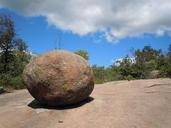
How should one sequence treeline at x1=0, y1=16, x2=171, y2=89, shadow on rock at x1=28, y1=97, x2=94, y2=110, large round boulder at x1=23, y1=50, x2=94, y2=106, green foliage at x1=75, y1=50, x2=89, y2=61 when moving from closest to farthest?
large round boulder at x1=23, y1=50, x2=94, y2=106, shadow on rock at x1=28, y1=97, x2=94, y2=110, treeline at x1=0, y1=16, x2=171, y2=89, green foliage at x1=75, y1=50, x2=89, y2=61

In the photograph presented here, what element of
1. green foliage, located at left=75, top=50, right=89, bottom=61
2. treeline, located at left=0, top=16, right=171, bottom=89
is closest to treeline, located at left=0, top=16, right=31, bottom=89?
treeline, located at left=0, top=16, right=171, bottom=89

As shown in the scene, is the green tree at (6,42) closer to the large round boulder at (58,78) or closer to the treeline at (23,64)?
the treeline at (23,64)

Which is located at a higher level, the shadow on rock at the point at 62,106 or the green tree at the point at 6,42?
the green tree at the point at 6,42

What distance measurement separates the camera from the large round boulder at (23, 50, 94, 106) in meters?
10.3

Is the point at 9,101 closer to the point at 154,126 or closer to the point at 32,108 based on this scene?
the point at 32,108

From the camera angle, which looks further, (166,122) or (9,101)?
(9,101)

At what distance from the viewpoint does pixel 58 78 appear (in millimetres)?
10289

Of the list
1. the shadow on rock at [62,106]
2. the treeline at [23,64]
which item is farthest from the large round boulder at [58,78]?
the treeline at [23,64]

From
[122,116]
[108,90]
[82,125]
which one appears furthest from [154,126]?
[108,90]

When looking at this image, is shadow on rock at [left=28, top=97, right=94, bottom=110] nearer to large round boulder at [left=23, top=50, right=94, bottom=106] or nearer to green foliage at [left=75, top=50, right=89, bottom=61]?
large round boulder at [left=23, top=50, right=94, bottom=106]

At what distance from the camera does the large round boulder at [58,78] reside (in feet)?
33.9

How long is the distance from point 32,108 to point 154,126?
13.6ft

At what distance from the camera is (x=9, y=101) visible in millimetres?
13602

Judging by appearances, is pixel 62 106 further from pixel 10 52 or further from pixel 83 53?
pixel 83 53
